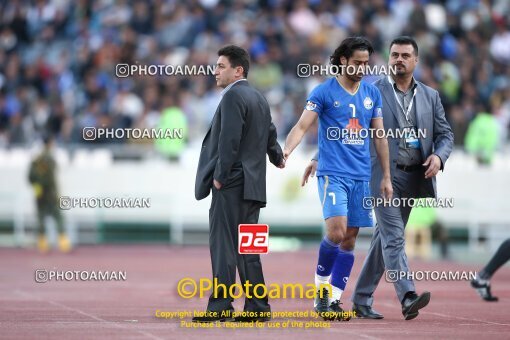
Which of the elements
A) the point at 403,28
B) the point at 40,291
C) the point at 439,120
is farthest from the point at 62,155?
the point at 439,120

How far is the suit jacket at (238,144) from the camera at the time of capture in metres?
12.3

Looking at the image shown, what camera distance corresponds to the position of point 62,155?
29.3 m

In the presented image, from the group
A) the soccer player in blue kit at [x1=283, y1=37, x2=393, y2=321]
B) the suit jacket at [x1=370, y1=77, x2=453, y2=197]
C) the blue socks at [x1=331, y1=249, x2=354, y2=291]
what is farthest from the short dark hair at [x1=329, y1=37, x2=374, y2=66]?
the blue socks at [x1=331, y1=249, x2=354, y2=291]

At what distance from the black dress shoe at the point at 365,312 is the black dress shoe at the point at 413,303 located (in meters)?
0.46

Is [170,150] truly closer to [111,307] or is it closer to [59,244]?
[59,244]

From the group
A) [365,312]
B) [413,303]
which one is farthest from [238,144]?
[365,312]

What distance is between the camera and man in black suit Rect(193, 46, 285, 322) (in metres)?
12.3

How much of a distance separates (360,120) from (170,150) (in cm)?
1614

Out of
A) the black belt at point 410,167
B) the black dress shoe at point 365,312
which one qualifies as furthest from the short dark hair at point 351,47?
the black dress shoe at point 365,312

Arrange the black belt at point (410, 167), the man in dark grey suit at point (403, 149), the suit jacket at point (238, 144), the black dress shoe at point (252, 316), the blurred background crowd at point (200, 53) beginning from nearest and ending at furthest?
the suit jacket at point (238, 144), the black dress shoe at point (252, 316), the man in dark grey suit at point (403, 149), the black belt at point (410, 167), the blurred background crowd at point (200, 53)

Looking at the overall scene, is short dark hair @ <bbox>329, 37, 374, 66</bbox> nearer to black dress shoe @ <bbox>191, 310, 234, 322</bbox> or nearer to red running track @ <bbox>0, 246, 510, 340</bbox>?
red running track @ <bbox>0, 246, 510, 340</bbox>

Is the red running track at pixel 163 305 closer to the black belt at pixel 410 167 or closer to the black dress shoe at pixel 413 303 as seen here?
the black dress shoe at pixel 413 303

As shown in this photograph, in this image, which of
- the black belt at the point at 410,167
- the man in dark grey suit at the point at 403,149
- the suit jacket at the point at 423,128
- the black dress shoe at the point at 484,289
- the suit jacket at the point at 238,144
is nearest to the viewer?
the suit jacket at the point at 238,144

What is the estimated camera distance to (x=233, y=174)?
40.8ft
